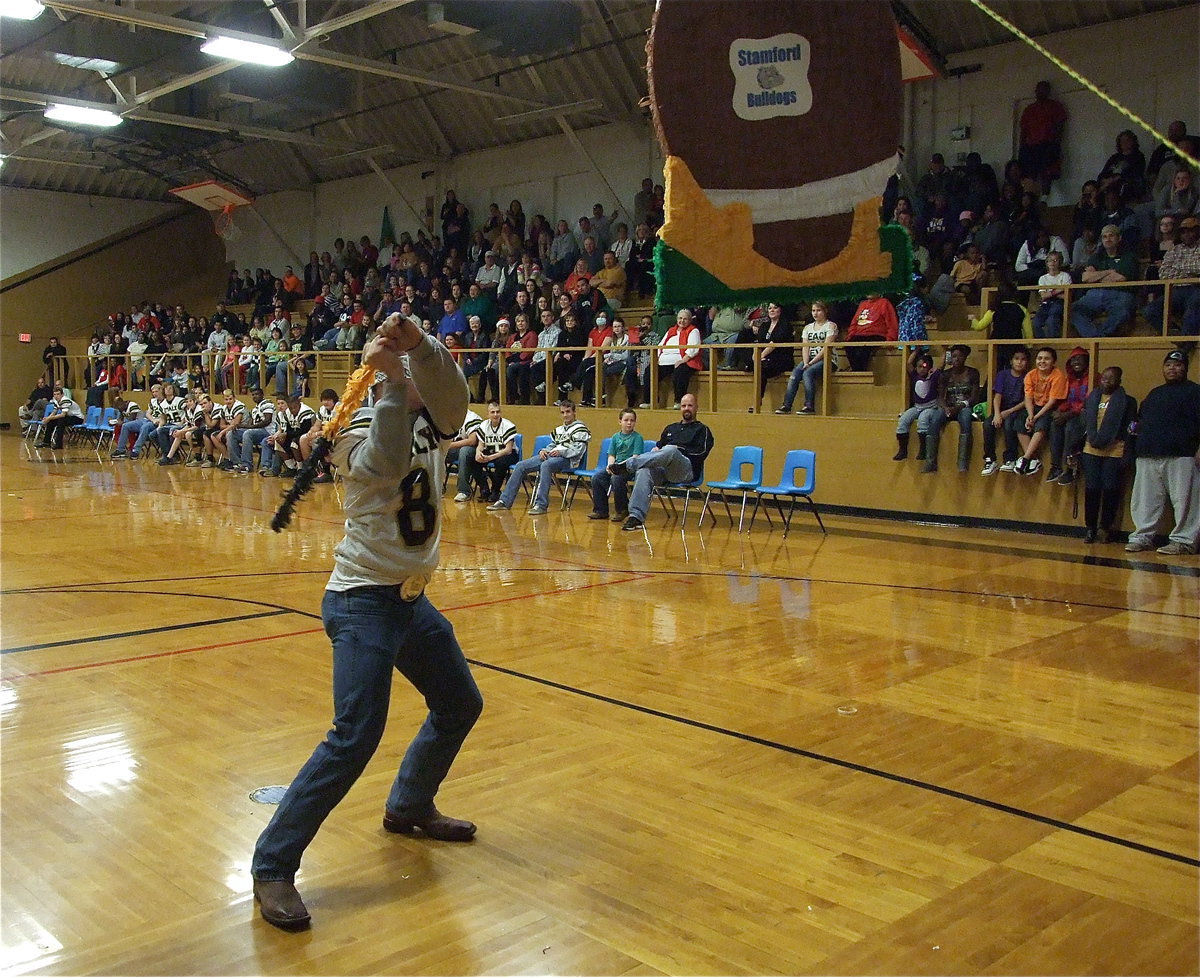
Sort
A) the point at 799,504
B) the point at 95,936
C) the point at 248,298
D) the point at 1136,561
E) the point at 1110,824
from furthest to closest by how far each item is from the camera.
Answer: the point at 248,298 → the point at 799,504 → the point at 1136,561 → the point at 1110,824 → the point at 95,936

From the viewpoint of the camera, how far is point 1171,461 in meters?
9.46

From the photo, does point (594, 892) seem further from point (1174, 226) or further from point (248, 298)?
point (248, 298)

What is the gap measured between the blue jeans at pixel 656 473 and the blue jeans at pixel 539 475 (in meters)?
1.57

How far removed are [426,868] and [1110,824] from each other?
2.15 m

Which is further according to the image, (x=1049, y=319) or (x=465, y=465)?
(x=465, y=465)

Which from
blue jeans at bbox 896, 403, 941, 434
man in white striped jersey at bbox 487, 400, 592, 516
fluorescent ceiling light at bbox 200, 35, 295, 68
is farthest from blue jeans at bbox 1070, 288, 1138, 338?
fluorescent ceiling light at bbox 200, 35, 295, 68

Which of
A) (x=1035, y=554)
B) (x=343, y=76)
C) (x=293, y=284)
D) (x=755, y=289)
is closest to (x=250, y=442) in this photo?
(x=343, y=76)

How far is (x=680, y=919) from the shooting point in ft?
9.82

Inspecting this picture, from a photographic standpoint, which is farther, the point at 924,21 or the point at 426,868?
the point at 924,21

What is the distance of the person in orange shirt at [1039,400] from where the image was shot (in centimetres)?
1032

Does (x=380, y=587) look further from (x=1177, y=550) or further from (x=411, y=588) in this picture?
(x=1177, y=550)

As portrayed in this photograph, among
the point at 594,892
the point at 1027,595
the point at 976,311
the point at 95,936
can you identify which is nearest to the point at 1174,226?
the point at 976,311

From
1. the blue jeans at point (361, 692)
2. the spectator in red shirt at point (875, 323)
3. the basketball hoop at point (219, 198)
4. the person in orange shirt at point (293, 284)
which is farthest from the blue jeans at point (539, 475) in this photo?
the person in orange shirt at point (293, 284)

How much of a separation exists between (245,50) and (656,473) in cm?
822
